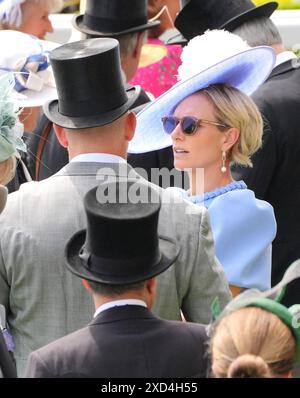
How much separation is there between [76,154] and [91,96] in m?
0.26

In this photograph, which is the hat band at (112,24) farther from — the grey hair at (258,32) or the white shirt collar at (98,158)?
the white shirt collar at (98,158)

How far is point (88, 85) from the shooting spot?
4070mm

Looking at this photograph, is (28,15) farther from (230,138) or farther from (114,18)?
(230,138)

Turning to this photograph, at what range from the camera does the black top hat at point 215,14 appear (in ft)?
18.6

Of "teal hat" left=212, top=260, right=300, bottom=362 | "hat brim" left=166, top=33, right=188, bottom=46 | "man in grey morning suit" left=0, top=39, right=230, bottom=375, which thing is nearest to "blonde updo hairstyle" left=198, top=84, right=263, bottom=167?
"man in grey morning suit" left=0, top=39, right=230, bottom=375

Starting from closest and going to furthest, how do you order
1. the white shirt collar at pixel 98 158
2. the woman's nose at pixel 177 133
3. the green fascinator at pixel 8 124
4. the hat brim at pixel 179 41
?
1. the white shirt collar at pixel 98 158
2. the green fascinator at pixel 8 124
3. the woman's nose at pixel 177 133
4. the hat brim at pixel 179 41

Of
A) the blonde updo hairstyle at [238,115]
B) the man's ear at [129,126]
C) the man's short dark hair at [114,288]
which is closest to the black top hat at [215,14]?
the blonde updo hairstyle at [238,115]

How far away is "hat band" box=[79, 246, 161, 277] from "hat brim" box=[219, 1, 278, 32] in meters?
2.46

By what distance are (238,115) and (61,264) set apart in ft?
3.82

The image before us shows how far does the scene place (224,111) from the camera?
180 inches

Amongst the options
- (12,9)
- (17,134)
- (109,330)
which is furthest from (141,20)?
(109,330)

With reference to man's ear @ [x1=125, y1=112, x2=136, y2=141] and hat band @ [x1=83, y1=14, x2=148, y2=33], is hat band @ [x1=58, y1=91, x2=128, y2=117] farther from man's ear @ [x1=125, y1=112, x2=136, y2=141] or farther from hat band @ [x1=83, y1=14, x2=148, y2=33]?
hat band @ [x1=83, y1=14, x2=148, y2=33]

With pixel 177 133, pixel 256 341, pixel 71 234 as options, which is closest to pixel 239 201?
pixel 177 133

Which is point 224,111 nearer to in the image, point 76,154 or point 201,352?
point 76,154
